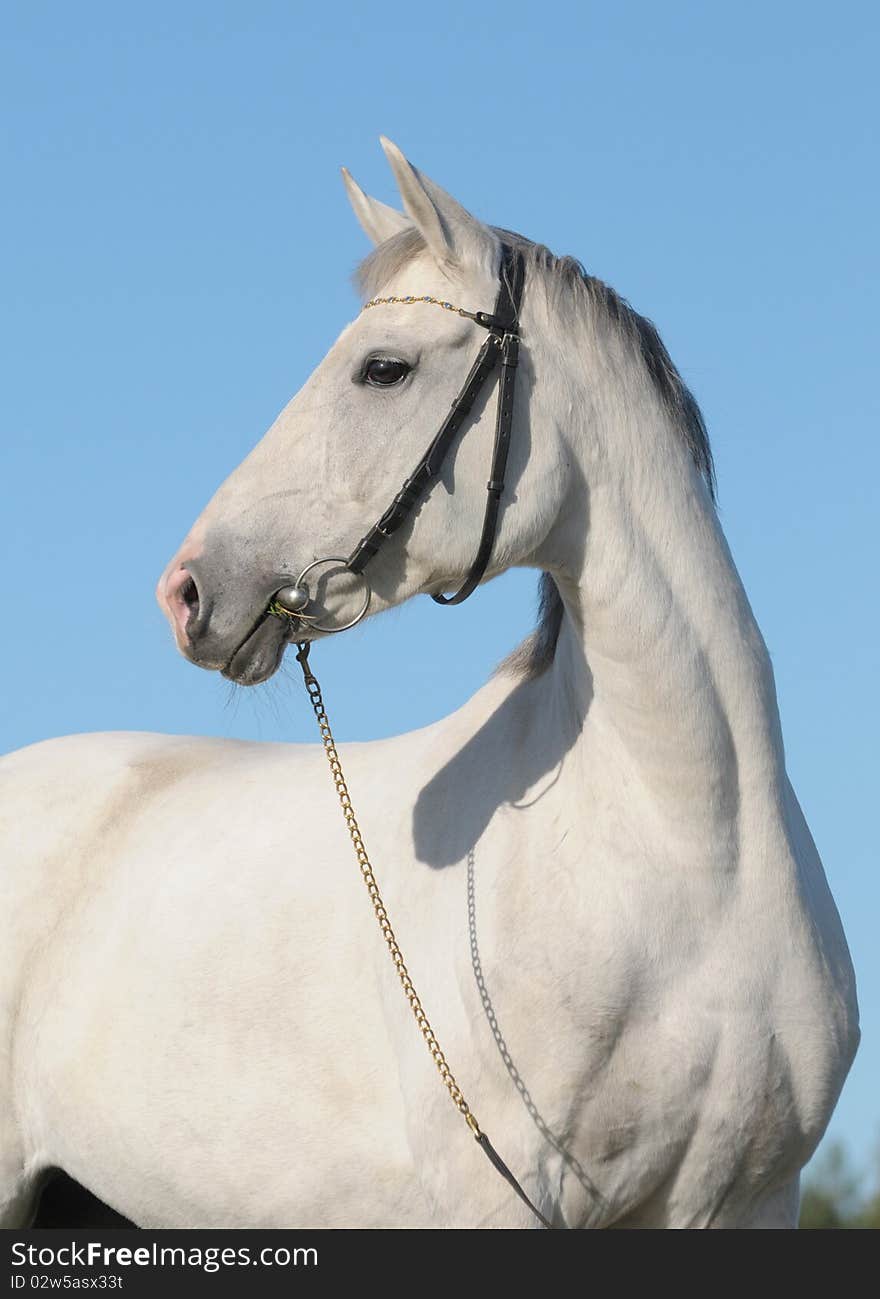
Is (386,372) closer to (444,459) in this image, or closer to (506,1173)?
(444,459)

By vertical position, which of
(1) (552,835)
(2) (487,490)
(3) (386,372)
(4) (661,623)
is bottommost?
Result: (1) (552,835)

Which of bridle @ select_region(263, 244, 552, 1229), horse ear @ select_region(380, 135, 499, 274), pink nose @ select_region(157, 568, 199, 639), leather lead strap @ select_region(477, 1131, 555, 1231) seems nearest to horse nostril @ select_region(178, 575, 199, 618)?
pink nose @ select_region(157, 568, 199, 639)

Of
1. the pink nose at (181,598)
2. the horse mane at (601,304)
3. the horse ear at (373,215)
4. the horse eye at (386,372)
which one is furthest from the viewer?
the horse ear at (373,215)

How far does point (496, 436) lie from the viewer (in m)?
4.39

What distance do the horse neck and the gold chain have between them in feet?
2.50

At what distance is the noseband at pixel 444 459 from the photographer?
433 centimetres

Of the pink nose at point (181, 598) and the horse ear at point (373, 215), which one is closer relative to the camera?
the pink nose at point (181, 598)

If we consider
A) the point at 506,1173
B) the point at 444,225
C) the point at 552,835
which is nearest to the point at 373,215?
the point at 444,225

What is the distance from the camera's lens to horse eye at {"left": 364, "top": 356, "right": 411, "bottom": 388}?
14.5 ft

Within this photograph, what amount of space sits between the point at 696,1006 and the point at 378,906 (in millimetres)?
1025

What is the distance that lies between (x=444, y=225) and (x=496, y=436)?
615 millimetres

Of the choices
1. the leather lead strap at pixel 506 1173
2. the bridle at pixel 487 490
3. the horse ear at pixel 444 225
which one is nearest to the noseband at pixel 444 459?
the bridle at pixel 487 490

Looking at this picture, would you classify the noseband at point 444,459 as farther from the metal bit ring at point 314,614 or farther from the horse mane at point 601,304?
the horse mane at point 601,304

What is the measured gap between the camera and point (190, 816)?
19.6ft
